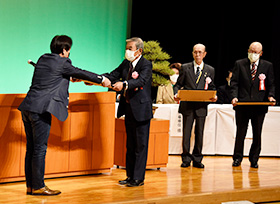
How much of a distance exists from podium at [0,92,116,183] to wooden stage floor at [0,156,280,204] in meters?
0.11

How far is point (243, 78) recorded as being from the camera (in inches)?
226

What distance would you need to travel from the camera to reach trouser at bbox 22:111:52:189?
3973 millimetres

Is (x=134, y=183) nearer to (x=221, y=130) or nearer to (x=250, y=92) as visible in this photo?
(x=250, y=92)

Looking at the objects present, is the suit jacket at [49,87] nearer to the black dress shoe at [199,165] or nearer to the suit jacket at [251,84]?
the black dress shoe at [199,165]

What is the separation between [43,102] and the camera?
12.9ft

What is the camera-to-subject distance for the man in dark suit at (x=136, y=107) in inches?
177

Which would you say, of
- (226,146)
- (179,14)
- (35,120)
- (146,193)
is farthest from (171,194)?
Answer: (179,14)

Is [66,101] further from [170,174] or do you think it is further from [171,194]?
[170,174]

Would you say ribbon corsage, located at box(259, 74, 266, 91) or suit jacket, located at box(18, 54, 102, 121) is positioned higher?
ribbon corsage, located at box(259, 74, 266, 91)

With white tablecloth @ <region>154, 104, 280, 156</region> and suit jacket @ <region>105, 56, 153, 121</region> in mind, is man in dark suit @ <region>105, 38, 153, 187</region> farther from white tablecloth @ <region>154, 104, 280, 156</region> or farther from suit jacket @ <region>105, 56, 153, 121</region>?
white tablecloth @ <region>154, 104, 280, 156</region>

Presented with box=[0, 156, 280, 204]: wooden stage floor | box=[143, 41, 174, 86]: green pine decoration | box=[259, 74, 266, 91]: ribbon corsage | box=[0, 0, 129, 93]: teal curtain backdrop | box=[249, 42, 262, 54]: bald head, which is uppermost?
box=[0, 0, 129, 93]: teal curtain backdrop

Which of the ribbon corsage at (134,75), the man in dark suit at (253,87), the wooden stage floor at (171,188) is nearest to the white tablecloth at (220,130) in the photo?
the man in dark suit at (253,87)

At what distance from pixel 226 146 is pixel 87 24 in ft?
10.5

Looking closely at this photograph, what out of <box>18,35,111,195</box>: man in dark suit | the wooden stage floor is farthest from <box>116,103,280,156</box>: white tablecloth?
<box>18,35,111,195</box>: man in dark suit
